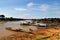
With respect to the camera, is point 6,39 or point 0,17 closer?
point 6,39

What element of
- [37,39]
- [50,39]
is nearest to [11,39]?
[37,39]

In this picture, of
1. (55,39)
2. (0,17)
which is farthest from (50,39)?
(0,17)

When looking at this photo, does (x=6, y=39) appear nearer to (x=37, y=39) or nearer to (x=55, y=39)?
(x=37, y=39)

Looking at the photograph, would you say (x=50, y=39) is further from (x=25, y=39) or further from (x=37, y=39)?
(x=25, y=39)

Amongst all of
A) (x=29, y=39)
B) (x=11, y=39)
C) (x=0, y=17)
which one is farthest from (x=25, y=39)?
(x=0, y=17)

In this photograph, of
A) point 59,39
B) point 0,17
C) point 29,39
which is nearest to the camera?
point 59,39

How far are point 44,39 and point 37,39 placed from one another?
775 mm

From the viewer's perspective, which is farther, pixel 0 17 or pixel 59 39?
pixel 0 17

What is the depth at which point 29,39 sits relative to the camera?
18.8 metres

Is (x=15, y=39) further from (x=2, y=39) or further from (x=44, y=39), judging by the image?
(x=44, y=39)

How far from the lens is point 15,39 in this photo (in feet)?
62.2

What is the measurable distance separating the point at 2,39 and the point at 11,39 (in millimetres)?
1104

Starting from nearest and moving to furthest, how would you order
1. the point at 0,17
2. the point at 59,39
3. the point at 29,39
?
the point at 59,39 < the point at 29,39 < the point at 0,17

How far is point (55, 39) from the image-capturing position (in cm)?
1759
